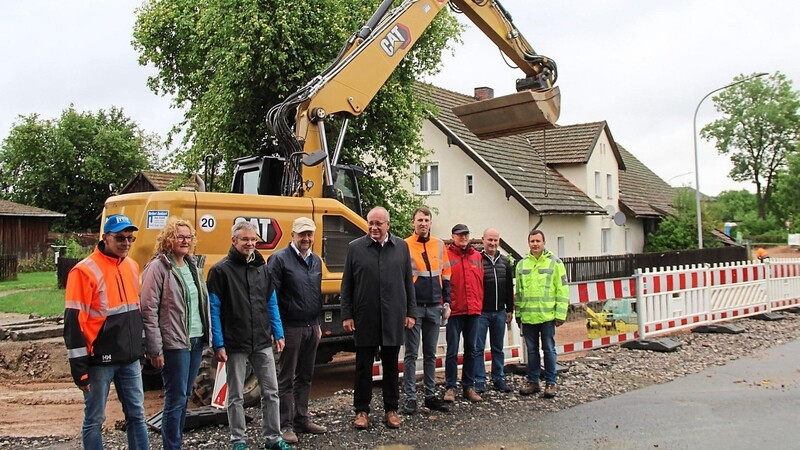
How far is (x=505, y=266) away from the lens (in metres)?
8.12

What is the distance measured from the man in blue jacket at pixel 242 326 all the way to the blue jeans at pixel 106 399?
0.75m

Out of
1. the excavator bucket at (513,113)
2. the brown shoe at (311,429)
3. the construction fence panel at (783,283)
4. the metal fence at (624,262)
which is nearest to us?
the brown shoe at (311,429)

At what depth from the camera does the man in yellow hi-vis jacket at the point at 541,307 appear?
313 inches

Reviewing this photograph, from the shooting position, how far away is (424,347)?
7.29m

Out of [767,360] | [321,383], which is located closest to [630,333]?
[767,360]

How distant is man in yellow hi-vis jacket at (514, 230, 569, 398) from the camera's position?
7961mm

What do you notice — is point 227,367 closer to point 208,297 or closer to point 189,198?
point 208,297

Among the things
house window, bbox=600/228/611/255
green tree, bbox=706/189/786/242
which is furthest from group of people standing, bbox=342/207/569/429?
green tree, bbox=706/189/786/242

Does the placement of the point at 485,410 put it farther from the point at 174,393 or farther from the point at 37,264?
the point at 37,264

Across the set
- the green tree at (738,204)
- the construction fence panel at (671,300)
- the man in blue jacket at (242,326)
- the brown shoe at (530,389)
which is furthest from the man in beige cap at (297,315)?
the green tree at (738,204)

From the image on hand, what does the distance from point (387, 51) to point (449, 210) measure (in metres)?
14.9

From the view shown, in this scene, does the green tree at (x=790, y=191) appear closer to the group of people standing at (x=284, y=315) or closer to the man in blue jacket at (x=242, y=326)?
the group of people standing at (x=284, y=315)

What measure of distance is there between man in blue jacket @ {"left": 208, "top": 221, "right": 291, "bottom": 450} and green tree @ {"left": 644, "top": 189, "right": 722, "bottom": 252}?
2699cm

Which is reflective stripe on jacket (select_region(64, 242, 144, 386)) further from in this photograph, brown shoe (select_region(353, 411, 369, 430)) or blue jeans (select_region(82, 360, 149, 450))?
brown shoe (select_region(353, 411, 369, 430))
